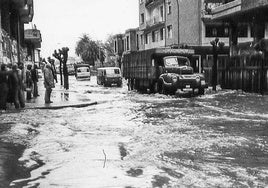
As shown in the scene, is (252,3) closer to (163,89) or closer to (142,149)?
(163,89)

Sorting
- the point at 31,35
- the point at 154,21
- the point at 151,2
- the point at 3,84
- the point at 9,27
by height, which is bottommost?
the point at 3,84

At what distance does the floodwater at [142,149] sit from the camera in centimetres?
633

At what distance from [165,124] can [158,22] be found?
1717 inches

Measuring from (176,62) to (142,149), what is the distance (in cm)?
1732

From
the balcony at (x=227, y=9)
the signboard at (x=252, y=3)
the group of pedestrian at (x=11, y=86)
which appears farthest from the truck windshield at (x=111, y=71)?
the group of pedestrian at (x=11, y=86)

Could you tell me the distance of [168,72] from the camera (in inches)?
992

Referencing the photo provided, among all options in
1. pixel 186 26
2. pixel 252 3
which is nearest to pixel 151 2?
pixel 186 26

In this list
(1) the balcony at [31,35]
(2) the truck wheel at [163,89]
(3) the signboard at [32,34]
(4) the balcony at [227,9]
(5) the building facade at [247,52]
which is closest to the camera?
(5) the building facade at [247,52]

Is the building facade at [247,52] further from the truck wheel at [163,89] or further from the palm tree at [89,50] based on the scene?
the palm tree at [89,50]

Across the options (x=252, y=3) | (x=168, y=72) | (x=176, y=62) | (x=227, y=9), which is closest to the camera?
(x=168, y=72)

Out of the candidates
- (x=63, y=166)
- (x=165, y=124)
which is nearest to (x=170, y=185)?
(x=63, y=166)

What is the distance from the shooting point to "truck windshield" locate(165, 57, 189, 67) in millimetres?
25469

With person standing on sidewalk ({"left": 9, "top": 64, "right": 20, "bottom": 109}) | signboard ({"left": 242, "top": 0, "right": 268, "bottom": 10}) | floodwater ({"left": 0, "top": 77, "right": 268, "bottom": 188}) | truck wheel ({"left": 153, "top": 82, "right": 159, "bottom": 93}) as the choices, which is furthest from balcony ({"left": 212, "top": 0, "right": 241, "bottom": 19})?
person standing on sidewalk ({"left": 9, "top": 64, "right": 20, "bottom": 109})

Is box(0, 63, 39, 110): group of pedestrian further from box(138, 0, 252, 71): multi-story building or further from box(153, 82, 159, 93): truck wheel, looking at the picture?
box(138, 0, 252, 71): multi-story building
